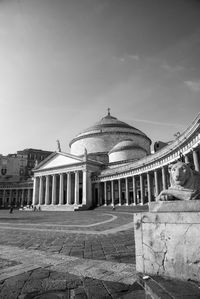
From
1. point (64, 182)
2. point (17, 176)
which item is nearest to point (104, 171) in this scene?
point (64, 182)

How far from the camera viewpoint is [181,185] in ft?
12.0

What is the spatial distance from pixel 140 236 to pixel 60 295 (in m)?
1.56

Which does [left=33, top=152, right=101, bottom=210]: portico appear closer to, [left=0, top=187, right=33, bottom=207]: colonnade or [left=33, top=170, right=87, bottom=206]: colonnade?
[left=33, top=170, right=87, bottom=206]: colonnade

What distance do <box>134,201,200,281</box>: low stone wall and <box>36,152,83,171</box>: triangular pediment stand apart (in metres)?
42.4

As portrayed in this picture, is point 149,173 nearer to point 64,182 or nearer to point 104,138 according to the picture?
point 64,182

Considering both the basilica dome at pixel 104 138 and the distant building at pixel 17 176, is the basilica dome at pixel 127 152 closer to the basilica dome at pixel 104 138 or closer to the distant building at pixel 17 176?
the basilica dome at pixel 104 138

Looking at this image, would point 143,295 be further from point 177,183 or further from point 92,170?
point 92,170

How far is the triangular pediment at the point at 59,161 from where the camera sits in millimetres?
47269

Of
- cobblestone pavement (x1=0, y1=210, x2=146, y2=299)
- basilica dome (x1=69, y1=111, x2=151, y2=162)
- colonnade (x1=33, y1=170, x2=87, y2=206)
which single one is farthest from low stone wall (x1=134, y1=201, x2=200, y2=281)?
basilica dome (x1=69, y1=111, x2=151, y2=162)

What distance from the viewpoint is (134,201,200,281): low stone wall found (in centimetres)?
288

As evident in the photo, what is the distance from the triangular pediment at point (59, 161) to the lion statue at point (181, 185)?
138 feet

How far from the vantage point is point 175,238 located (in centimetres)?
306

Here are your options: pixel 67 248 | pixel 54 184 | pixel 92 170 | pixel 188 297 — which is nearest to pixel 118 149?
pixel 92 170

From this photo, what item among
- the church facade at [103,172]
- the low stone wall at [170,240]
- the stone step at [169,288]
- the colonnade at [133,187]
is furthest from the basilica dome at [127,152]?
the stone step at [169,288]
